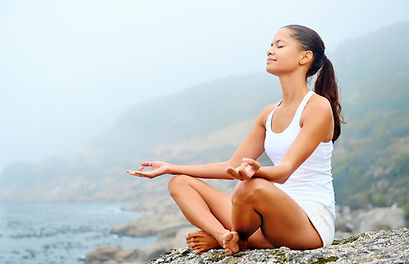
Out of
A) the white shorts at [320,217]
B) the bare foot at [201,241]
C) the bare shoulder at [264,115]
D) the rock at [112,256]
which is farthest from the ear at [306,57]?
the rock at [112,256]

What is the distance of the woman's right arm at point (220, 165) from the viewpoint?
9.39 ft

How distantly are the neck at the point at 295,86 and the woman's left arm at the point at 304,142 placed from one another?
12 centimetres

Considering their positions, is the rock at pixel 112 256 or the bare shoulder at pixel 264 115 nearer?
the bare shoulder at pixel 264 115

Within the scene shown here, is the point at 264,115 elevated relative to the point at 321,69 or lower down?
lower down

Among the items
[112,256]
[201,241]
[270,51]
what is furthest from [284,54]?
[112,256]

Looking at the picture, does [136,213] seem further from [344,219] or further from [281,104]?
[281,104]

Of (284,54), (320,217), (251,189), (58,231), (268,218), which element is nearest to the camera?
(251,189)

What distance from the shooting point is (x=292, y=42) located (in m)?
2.71

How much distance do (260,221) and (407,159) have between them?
104 feet

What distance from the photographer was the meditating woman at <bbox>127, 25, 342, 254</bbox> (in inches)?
92.2

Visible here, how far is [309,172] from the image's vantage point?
2613 mm

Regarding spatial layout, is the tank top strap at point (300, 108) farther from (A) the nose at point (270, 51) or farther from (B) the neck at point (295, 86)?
(A) the nose at point (270, 51)

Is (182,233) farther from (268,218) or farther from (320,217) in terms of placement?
(268,218)

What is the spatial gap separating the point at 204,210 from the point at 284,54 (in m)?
1.01
